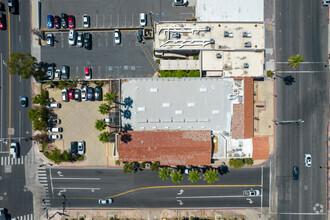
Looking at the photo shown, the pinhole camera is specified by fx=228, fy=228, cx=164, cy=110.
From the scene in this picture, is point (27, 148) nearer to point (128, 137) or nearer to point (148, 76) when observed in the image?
point (128, 137)

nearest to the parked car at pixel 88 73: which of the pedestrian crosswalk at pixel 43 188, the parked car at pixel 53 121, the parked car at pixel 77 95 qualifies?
the parked car at pixel 77 95

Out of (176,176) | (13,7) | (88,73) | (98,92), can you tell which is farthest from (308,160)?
(13,7)

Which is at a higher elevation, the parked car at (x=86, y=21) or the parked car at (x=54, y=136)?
the parked car at (x=86, y=21)

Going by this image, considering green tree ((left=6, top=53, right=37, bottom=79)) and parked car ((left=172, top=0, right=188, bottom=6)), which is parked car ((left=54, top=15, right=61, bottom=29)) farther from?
parked car ((left=172, top=0, right=188, bottom=6))

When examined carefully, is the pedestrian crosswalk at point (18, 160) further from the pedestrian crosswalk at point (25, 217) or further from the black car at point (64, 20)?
the black car at point (64, 20)

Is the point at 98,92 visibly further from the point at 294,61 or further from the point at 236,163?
the point at 294,61

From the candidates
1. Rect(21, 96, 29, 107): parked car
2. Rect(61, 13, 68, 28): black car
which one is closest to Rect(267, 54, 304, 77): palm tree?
Rect(61, 13, 68, 28): black car

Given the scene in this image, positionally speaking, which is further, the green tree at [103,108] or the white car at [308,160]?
the white car at [308,160]
